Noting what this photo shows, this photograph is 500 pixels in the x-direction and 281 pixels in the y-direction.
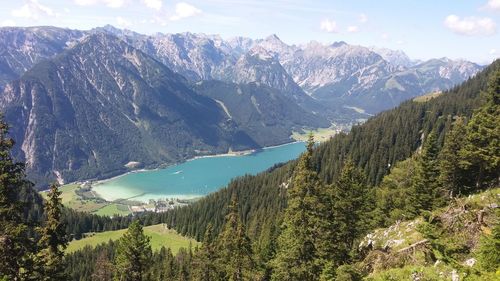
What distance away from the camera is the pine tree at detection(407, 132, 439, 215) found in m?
54.5

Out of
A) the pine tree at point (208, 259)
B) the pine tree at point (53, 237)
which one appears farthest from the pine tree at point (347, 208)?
the pine tree at point (53, 237)

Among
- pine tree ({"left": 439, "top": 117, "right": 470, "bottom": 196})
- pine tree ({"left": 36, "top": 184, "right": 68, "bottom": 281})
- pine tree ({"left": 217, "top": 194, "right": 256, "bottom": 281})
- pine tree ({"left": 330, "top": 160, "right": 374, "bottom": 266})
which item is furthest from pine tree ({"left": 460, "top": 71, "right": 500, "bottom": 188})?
pine tree ({"left": 36, "top": 184, "right": 68, "bottom": 281})

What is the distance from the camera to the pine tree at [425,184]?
54.5m

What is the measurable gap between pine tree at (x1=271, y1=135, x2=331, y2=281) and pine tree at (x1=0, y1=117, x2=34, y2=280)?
20.7 meters

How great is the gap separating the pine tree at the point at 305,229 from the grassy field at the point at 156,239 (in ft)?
416

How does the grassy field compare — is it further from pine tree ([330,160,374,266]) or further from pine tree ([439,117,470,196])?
pine tree ([330,160,374,266])

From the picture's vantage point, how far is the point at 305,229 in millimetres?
36469

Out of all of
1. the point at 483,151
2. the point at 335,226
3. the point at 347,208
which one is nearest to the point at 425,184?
the point at 483,151

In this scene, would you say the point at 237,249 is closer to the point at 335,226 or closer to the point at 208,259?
the point at 208,259

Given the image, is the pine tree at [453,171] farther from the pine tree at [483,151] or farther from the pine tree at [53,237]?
the pine tree at [53,237]

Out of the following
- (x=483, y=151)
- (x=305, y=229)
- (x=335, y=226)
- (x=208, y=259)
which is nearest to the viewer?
(x=305, y=229)

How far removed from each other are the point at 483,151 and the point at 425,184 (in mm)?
8229

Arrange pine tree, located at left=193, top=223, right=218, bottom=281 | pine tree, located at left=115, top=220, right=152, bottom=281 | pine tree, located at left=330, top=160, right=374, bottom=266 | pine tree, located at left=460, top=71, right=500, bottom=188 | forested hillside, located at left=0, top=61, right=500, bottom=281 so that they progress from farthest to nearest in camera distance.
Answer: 1. pine tree, located at left=193, top=223, right=218, bottom=281
2. pine tree, located at left=460, top=71, right=500, bottom=188
3. pine tree, located at left=115, top=220, right=152, bottom=281
4. pine tree, located at left=330, top=160, right=374, bottom=266
5. forested hillside, located at left=0, top=61, right=500, bottom=281

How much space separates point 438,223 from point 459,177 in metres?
28.9
